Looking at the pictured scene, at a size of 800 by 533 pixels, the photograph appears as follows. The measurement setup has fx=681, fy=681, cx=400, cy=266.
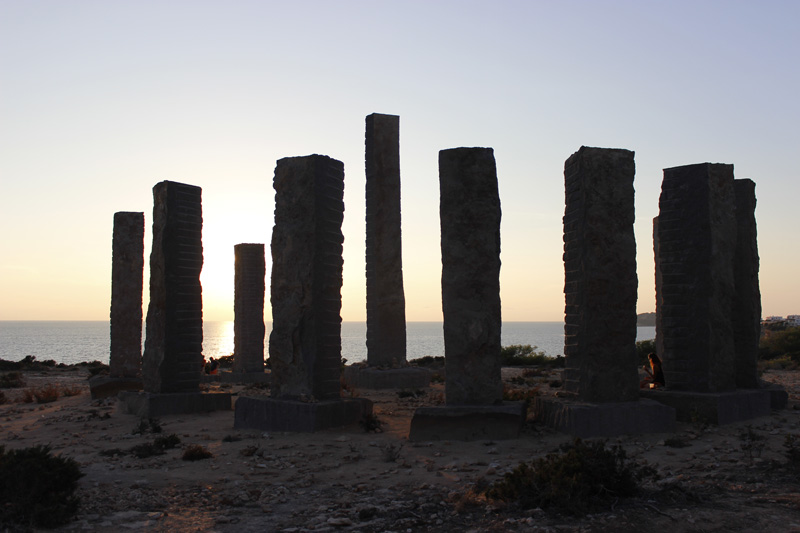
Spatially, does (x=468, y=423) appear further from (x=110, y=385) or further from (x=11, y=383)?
(x=11, y=383)

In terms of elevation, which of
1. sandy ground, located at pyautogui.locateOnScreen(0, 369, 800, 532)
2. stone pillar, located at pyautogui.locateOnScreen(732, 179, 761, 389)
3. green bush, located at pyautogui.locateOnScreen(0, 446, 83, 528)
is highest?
stone pillar, located at pyautogui.locateOnScreen(732, 179, 761, 389)

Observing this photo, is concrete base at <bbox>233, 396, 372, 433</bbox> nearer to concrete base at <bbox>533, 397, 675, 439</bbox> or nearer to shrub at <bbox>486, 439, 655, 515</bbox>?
concrete base at <bbox>533, 397, 675, 439</bbox>

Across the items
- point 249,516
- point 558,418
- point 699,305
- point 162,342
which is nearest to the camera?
point 249,516

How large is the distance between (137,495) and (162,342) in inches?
227

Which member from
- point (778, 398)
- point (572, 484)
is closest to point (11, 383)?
point (572, 484)

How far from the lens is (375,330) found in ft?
53.3

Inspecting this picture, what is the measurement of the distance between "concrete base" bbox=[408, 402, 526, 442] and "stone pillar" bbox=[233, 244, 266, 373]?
10.3 meters

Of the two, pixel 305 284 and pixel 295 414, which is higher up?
pixel 305 284

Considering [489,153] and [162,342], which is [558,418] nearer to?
[489,153]

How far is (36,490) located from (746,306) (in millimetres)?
9746

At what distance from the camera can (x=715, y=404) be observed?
9.05 metres

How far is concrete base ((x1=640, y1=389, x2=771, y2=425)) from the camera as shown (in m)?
9.08

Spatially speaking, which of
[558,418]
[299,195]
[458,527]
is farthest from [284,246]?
[458,527]

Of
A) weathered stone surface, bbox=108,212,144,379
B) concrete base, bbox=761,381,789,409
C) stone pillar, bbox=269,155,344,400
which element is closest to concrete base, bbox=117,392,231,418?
stone pillar, bbox=269,155,344,400
